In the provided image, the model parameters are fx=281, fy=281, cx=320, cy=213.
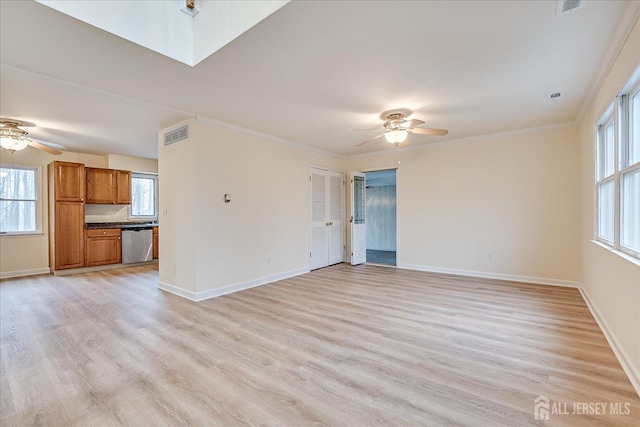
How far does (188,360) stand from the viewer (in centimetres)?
233

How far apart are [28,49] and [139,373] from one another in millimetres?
2756

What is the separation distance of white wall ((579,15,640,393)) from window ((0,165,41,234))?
8944mm

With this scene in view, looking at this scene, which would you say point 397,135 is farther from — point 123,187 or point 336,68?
point 123,187

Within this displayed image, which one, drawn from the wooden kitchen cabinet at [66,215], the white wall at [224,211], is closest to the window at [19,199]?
the wooden kitchen cabinet at [66,215]

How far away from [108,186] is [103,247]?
4.59 feet

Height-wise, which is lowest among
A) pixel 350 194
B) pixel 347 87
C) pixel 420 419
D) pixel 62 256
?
pixel 420 419

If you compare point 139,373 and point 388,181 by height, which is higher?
point 388,181

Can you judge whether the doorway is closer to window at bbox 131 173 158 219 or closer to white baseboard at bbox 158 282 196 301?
white baseboard at bbox 158 282 196 301

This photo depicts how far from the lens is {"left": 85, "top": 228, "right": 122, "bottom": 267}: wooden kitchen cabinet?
239 inches

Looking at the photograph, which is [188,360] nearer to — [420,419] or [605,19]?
[420,419]

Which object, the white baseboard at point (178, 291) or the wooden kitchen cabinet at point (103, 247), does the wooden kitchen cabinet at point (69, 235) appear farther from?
the white baseboard at point (178, 291)

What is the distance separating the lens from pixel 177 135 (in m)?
4.26

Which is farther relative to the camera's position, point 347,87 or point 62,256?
point 62,256

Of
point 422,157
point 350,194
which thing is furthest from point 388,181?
point 422,157
